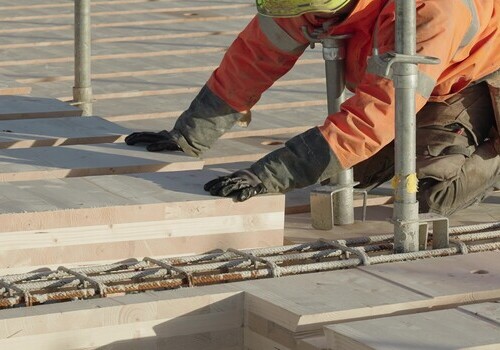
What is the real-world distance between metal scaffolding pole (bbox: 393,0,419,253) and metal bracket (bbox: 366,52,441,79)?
0.08 ft

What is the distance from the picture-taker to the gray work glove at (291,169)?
5.64 meters

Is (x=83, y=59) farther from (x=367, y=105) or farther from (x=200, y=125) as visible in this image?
(x=367, y=105)

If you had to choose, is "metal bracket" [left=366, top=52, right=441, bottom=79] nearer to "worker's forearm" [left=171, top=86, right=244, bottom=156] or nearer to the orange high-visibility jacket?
the orange high-visibility jacket

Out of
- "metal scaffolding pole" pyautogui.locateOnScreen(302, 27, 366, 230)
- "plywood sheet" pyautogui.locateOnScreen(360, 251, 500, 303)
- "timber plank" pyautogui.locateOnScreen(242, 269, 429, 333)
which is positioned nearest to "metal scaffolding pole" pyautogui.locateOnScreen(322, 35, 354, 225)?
"metal scaffolding pole" pyautogui.locateOnScreen(302, 27, 366, 230)

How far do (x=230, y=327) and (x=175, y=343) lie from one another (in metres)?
0.21

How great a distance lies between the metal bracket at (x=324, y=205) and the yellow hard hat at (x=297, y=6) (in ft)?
2.66

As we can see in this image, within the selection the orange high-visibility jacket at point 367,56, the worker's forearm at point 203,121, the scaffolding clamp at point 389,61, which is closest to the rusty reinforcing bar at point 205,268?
the orange high-visibility jacket at point 367,56

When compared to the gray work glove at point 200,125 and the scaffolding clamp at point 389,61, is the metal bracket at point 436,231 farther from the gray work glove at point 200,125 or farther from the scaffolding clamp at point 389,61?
the gray work glove at point 200,125

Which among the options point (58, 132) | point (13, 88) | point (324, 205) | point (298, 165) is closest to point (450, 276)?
point (298, 165)

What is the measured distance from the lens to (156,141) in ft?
21.4

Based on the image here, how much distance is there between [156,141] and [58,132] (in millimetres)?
672

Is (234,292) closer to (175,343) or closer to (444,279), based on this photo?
(175,343)

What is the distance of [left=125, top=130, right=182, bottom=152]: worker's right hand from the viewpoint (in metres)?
6.47

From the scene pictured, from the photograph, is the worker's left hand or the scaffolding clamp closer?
the scaffolding clamp
